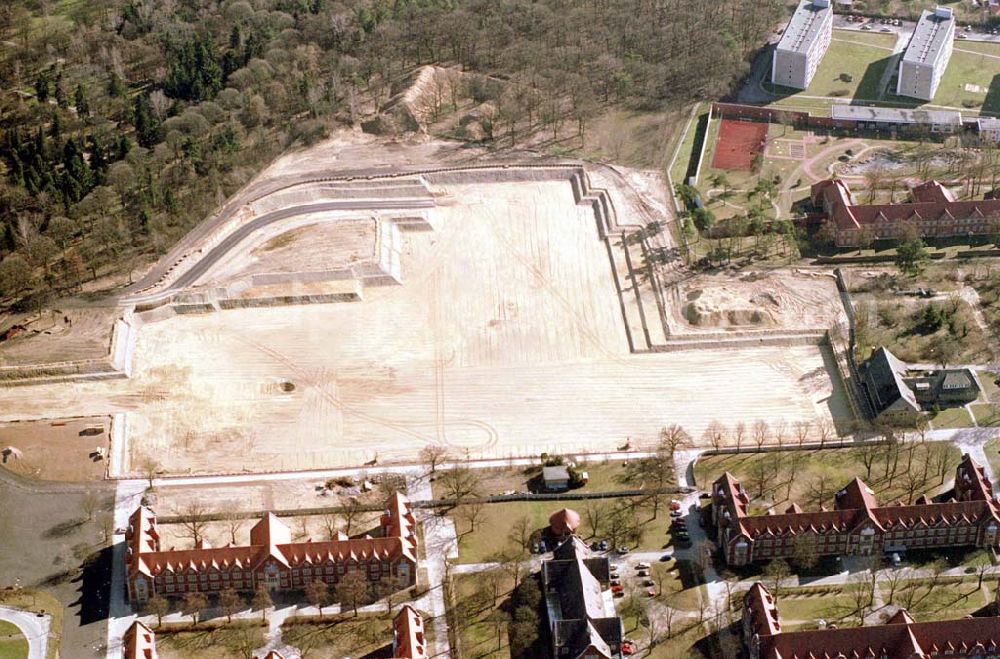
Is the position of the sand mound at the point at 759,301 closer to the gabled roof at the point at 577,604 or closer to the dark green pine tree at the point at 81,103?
the gabled roof at the point at 577,604

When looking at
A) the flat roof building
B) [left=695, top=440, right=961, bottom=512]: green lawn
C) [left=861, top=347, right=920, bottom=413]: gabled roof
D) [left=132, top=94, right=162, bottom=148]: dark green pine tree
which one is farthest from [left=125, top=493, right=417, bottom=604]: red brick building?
the flat roof building

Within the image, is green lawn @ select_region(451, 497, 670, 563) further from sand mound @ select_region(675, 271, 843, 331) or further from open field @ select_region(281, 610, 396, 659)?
sand mound @ select_region(675, 271, 843, 331)

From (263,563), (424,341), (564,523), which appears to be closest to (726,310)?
(424,341)

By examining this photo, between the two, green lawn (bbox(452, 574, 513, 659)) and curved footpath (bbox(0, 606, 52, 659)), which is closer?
curved footpath (bbox(0, 606, 52, 659))

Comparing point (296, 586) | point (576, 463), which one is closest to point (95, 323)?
point (296, 586)

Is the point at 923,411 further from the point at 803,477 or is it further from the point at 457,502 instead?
the point at 457,502

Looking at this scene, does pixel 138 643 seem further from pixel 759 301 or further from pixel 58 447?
pixel 759 301
